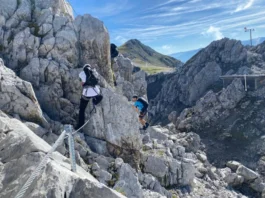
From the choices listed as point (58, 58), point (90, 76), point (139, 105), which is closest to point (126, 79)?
point (139, 105)

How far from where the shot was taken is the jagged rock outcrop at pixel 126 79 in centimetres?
3559

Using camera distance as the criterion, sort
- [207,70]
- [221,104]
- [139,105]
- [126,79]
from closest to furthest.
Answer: [139,105], [126,79], [221,104], [207,70]

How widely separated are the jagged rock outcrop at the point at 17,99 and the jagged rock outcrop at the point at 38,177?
6.55 m

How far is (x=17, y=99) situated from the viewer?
59.9 ft

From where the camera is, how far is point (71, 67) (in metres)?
24.4

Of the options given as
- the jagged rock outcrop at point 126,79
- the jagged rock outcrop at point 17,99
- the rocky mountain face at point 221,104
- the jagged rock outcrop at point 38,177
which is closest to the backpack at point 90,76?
the jagged rock outcrop at point 17,99

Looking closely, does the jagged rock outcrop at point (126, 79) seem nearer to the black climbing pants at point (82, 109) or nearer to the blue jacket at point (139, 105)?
the blue jacket at point (139, 105)

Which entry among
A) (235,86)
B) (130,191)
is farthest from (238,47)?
(130,191)

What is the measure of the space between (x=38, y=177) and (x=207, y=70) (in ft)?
254

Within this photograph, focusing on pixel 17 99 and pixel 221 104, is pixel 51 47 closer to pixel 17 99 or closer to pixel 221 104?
pixel 17 99

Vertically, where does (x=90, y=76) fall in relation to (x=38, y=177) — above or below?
above

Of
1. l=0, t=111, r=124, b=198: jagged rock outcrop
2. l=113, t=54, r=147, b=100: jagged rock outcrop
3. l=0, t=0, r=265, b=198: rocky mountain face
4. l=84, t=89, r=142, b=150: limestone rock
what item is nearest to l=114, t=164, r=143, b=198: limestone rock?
l=0, t=0, r=265, b=198: rocky mountain face

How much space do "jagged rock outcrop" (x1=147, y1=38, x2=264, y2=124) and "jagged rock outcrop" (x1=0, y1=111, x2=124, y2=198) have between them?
2719 inches

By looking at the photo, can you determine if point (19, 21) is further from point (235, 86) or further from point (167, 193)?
point (235, 86)
